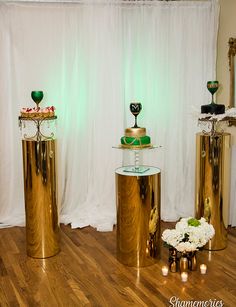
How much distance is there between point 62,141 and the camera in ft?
13.0

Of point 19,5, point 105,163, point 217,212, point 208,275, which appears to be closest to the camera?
point 208,275

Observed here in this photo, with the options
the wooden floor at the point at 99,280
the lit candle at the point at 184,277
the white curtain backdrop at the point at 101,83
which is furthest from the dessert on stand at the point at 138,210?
the white curtain backdrop at the point at 101,83

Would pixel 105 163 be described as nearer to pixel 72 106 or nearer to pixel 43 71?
pixel 72 106

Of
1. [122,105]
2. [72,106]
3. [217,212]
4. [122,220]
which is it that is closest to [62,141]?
[72,106]

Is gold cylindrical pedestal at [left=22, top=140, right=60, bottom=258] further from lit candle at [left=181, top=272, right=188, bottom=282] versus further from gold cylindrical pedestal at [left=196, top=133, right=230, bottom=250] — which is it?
gold cylindrical pedestal at [left=196, top=133, right=230, bottom=250]

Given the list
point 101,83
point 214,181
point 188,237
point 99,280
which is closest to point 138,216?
point 188,237

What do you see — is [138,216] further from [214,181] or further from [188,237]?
[214,181]

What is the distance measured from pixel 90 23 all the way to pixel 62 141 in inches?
46.0

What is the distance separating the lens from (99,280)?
9.15 ft

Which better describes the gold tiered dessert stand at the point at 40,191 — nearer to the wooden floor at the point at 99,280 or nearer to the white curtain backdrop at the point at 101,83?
the wooden floor at the point at 99,280

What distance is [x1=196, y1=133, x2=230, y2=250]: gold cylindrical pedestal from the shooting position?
324 cm

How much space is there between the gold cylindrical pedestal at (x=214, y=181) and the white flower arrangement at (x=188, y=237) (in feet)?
1.53

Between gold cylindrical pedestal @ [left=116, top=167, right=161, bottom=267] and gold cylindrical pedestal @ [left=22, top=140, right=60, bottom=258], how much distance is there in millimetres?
558

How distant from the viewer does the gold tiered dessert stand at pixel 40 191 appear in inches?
121
